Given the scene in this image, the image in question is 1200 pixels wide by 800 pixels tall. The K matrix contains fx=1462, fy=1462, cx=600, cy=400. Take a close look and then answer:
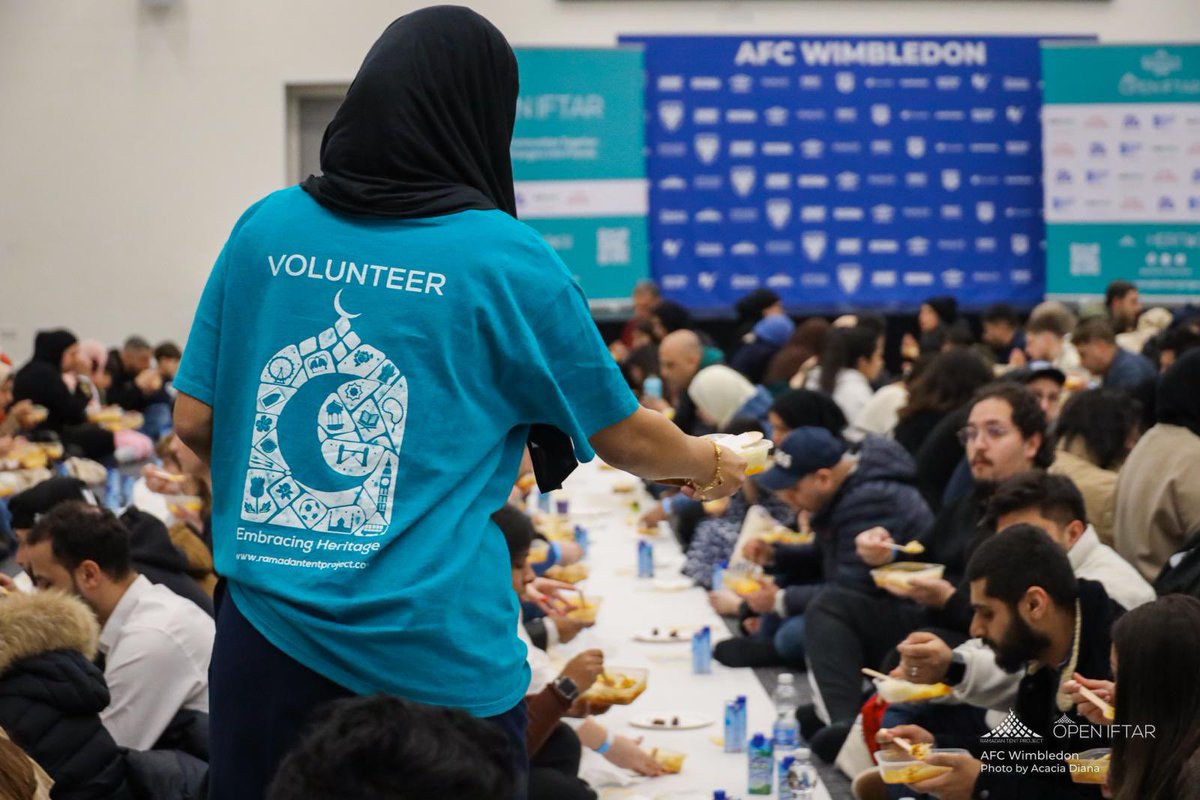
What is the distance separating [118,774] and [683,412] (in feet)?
18.8

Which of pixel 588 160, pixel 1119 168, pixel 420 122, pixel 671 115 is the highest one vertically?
pixel 671 115

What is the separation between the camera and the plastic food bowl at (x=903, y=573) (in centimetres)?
400

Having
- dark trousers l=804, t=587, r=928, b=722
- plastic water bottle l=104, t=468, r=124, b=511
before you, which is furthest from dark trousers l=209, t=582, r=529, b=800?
plastic water bottle l=104, t=468, r=124, b=511

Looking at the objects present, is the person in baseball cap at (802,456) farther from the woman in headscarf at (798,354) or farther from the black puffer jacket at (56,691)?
the woman in headscarf at (798,354)

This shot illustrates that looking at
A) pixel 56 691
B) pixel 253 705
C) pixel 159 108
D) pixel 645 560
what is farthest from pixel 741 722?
pixel 159 108

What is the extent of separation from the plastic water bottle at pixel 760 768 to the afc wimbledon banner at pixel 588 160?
8571mm

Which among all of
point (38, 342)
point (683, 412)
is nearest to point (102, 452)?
point (38, 342)

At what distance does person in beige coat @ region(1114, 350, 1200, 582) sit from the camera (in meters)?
4.45

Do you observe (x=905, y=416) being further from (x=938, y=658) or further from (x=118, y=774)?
(x=118, y=774)

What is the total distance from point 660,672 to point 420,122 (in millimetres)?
3413

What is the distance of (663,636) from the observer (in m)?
5.32

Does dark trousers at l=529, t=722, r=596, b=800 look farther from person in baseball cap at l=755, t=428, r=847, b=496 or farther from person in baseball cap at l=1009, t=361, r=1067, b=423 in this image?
person in baseball cap at l=1009, t=361, r=1067, b=423

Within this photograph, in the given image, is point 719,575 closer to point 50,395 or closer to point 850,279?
point 50,395

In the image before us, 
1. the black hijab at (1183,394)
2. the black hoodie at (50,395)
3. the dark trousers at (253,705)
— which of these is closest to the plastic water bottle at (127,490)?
the black hoodie at (50,395)
